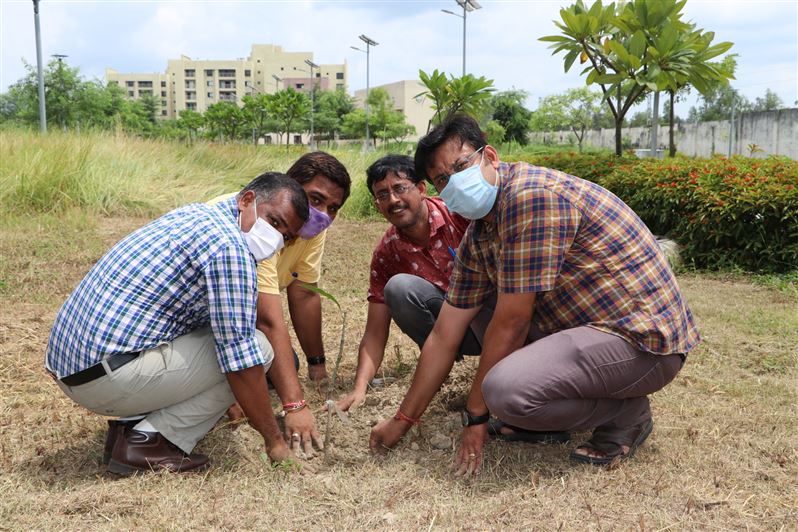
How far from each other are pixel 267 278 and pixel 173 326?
54 cm

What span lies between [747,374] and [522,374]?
6.13 ft

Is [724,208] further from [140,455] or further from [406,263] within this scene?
[140,455]

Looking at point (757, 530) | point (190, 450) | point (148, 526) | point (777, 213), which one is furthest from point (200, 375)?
point (777, 213)

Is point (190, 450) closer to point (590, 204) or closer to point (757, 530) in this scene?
point (590, 204)

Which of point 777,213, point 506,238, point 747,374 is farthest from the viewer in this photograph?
point 777,213

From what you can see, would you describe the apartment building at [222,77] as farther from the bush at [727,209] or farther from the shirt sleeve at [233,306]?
the shirt sleeve at [233,306]

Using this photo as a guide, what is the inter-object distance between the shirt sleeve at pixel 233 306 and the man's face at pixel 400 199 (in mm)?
916

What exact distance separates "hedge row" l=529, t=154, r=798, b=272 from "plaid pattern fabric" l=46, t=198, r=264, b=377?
517 centimetres

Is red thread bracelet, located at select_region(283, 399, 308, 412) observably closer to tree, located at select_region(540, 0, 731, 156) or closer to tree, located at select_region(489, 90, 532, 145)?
tree, located at select_region(540, 0, 731, 156)

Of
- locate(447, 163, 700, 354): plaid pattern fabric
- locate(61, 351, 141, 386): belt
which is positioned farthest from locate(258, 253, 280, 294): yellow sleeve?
locate(447, 163, 700, 354): plaid pattern fabric

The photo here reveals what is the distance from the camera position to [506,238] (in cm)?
209

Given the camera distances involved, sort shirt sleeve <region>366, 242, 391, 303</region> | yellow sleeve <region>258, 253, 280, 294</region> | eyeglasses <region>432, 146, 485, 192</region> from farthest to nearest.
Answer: shirt sleeve <region>366, 242, 391, 303</region>
yellow sleeve <region>258, 253, 280, 294</region>
eyeglasses <region>432, 146, 485, 192</region>

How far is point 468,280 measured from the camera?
240cm

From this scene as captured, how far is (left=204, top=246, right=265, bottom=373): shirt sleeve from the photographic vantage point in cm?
206
